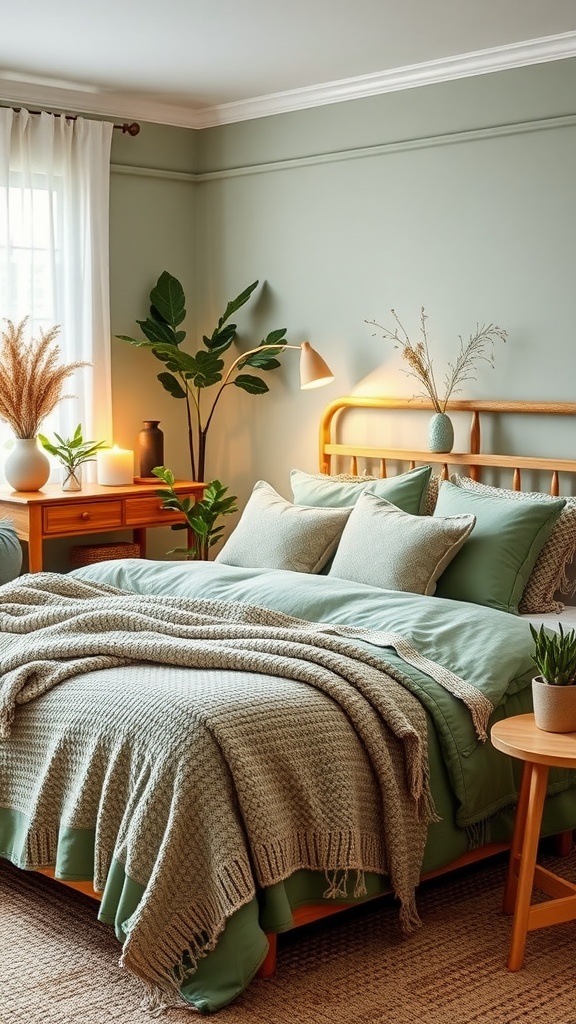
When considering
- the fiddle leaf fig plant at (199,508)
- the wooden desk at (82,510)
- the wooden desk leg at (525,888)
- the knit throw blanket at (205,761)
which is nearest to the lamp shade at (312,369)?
the fiddle leaf fig plant at (199,508)

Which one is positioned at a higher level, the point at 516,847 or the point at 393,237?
the point at 393,237

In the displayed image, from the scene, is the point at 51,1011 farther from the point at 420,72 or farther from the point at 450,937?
the point at 420,72

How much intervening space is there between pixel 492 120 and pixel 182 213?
5.90ft

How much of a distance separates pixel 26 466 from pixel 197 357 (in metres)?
0.96

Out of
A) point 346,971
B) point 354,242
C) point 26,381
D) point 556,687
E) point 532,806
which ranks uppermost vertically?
point 354,242

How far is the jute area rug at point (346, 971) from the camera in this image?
2.55 metres

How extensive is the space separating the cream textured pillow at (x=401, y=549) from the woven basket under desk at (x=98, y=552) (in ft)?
5.44

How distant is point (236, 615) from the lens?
3.42 metres

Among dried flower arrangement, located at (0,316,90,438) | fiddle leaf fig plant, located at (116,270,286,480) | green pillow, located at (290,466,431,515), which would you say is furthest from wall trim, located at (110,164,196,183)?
green pillow, located at (290,466,431,515)

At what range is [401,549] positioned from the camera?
387 centimetres

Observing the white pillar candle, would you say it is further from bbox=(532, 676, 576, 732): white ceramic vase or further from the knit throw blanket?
bbox=(532, 676, 576, 732): white ceramic vase

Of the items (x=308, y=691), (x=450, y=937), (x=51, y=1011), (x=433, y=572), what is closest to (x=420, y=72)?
(x=433, y=572)

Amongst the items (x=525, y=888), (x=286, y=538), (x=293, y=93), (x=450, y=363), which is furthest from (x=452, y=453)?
(x=525, y=888)

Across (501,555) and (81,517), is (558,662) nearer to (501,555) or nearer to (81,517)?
(501,555)
